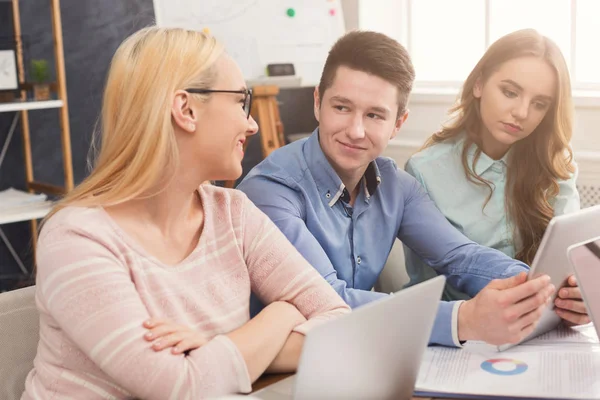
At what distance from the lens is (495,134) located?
208 cm

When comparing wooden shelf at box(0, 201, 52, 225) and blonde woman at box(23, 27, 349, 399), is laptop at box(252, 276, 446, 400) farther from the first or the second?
wooden shelf at box(0, 201, 52, 225)

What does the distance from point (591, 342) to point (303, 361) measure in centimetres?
71

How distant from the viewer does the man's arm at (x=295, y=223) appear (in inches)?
59.7

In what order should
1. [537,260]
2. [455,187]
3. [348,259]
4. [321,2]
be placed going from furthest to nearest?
[321,2]
[455,187]
[348,259]
[537,260]

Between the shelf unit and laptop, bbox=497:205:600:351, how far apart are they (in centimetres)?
235

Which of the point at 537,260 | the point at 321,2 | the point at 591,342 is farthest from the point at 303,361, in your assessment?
the point at 321,2

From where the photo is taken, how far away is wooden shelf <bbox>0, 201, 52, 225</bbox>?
3076 millimetres

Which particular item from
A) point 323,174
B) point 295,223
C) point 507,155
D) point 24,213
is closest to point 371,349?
point 295,223

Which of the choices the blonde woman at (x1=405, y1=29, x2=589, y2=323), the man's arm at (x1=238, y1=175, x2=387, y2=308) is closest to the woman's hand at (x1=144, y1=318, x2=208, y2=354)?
the man's arm at (x1=238, y1=175, x2=387, y2=308)

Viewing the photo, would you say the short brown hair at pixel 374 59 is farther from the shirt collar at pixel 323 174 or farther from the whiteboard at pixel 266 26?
the whiteboard at pixel 266 26

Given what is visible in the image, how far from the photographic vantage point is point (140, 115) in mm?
1192

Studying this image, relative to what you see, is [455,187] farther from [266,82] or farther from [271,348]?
[266,82]

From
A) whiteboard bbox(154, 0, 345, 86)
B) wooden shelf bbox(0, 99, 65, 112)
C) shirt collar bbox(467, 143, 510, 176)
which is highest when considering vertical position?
whiteboard bbox(154, 0, 345, 86)

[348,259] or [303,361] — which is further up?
[303,361]
